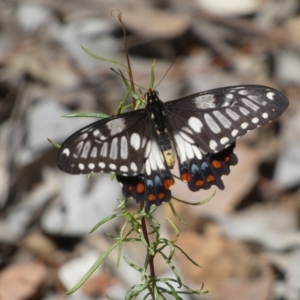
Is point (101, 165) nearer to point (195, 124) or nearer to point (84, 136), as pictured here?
point (84, 136)

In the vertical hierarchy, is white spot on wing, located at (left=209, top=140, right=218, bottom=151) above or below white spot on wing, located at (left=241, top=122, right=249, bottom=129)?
below

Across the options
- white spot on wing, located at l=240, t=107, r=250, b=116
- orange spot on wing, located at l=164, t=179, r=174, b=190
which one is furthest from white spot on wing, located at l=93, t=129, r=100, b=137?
white spot on wing, located at l=240, t=107, r=250, b=116

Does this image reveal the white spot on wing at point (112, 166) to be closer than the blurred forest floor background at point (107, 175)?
Yes

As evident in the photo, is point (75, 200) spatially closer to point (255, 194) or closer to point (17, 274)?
point (17, 274)

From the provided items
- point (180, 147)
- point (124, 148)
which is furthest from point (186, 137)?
point (124, 148)

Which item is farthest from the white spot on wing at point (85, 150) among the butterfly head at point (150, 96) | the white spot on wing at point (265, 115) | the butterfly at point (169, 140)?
the white spot on wing at point (265, 115)

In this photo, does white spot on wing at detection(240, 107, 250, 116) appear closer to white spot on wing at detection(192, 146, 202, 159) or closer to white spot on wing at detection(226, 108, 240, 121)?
white spot on wing at detection(226, 108, 240, 121)

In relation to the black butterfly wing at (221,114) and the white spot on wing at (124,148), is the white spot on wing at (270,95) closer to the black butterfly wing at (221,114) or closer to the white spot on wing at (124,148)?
the black butterfly wing at (221,114)
